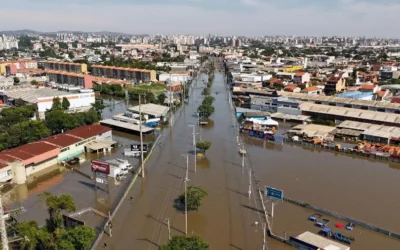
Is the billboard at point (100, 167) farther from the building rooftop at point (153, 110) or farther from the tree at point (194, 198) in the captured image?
the building rooftop at point (153, 110)

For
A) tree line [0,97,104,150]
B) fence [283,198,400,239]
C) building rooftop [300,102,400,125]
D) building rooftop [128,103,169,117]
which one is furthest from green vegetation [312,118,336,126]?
tree line [0,97,104,150]

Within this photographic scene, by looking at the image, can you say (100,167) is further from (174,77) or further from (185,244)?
(174,77)

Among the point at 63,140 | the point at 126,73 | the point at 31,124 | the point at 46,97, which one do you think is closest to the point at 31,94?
the point at 46,97

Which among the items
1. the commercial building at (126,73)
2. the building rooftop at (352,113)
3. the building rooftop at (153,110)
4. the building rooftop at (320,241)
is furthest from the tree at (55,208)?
the commercial building at (126,73)

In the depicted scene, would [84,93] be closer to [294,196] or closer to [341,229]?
[294,196]

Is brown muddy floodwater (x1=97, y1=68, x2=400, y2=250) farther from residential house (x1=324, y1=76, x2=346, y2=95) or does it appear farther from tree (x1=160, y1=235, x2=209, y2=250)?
residential house (x1=324, y1=76, x2=346, y2=95)

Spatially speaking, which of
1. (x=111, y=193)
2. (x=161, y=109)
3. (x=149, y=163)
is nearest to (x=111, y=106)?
(x=161, y=109)
